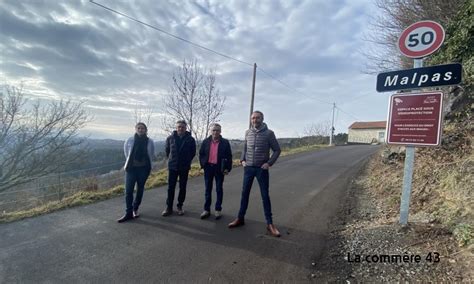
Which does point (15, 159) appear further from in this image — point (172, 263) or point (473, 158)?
point (473, 158)

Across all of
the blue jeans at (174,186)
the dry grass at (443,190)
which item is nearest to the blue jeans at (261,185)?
the blue jeans at (174,186)

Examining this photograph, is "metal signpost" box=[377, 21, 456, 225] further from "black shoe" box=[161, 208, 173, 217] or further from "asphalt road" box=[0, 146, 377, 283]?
"black shoe" box=[161, 208, 173, 217]

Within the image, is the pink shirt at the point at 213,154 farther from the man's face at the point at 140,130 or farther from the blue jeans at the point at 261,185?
the man's face at the point at 140,130

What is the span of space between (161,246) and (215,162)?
171 cm

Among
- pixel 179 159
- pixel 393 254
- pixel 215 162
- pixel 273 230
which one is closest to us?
pixel 393 254

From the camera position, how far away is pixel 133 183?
4.46 metres

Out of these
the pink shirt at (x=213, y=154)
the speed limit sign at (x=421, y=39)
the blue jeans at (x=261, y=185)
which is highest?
the speed limit sign at (x=421, y=39)

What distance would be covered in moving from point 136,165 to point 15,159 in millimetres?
11890

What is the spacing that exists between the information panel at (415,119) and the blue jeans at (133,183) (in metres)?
4.24

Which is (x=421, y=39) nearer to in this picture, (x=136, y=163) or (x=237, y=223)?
(x=237, y=223)

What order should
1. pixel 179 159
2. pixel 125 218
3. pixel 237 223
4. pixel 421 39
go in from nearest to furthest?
pixel 421 39
pixel 237 223
pixel 125 218
pixel 179 159

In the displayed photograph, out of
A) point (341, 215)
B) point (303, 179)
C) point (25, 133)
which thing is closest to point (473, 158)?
point (341, 215)

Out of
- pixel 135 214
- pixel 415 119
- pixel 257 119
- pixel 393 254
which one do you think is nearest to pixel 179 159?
pixel 135 214

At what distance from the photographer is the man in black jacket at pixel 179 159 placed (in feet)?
14.9
